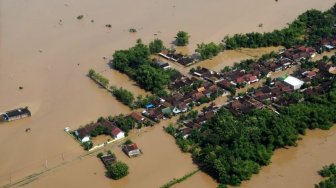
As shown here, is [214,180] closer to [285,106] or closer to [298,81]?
[285,106]

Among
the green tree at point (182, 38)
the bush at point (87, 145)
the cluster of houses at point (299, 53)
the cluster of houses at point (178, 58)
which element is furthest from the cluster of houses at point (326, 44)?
the bush at point (87, 145)

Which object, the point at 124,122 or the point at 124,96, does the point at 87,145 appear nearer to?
the point at 124,122

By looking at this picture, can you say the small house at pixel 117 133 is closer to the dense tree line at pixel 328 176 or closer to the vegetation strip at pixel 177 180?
the vegetation strip at pixel 177 180

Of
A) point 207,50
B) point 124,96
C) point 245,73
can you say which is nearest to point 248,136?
point 245,73

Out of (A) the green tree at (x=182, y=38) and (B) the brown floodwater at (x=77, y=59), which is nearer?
(B) the brown floodwater at (x=77, y=59)

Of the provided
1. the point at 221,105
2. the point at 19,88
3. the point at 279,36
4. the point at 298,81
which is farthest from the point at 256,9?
the point at 19,88
